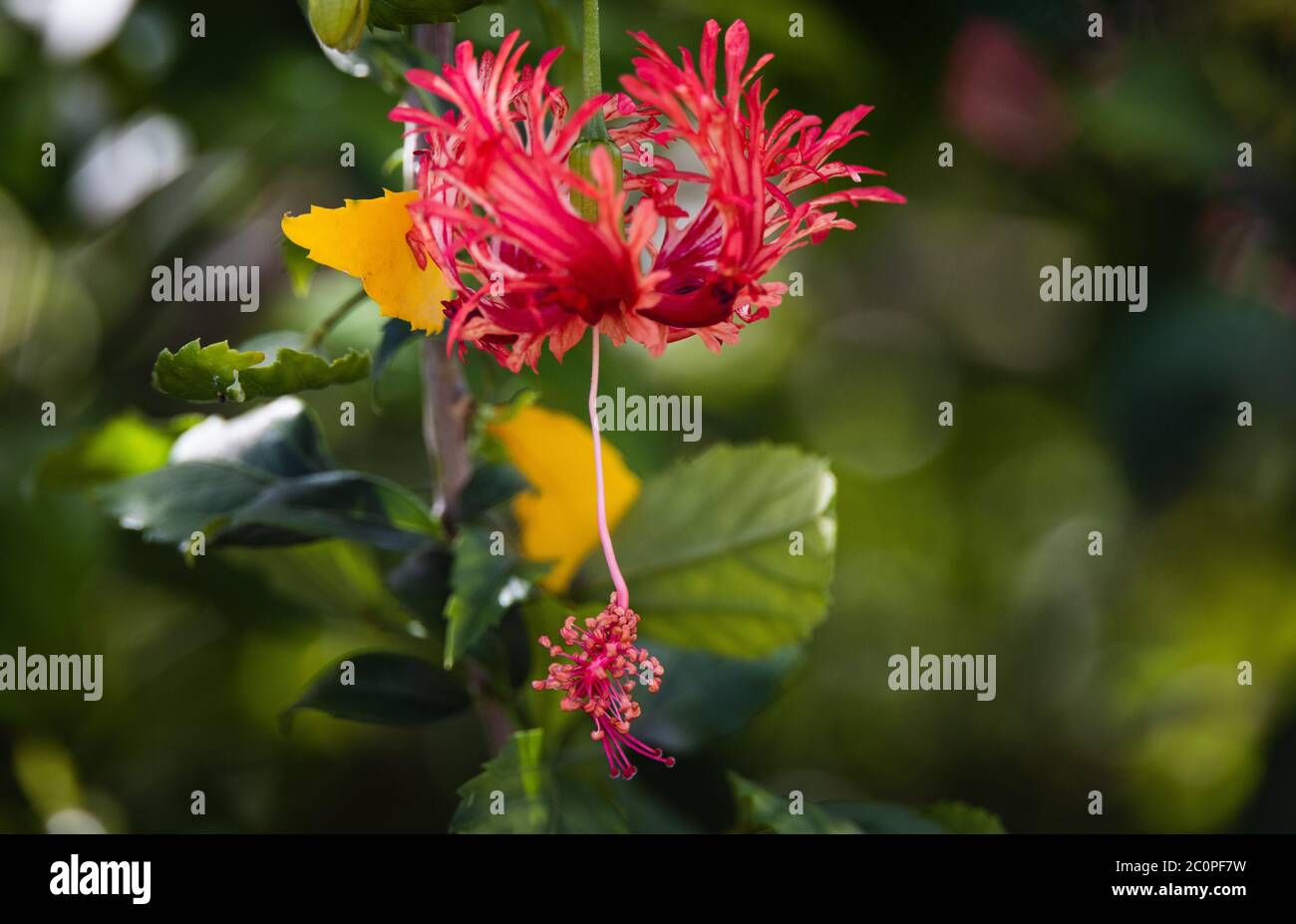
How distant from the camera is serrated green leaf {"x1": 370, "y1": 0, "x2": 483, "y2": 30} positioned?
53 cm

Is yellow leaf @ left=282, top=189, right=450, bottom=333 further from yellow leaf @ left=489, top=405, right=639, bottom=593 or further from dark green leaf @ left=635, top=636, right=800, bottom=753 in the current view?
dark green leaf @ left=635, top=636, right=800, bottom=753

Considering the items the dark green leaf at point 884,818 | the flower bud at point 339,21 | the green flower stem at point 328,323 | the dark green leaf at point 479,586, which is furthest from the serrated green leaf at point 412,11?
the dark green leaf at point 884,818

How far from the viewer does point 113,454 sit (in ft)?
2.46

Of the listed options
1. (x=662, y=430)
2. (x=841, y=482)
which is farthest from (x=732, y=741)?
(x=841, y=482)

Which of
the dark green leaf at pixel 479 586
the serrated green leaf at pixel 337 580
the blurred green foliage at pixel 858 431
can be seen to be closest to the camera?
the dark green leaf at pixel 479 586

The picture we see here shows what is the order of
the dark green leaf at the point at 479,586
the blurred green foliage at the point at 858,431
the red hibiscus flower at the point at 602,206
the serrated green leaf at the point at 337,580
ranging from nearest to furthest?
the red hibiscus flower at the point at 602,206, the dark green leaf at the point at 479,586, the serrated green leaf at the point at 337,580, the blurred green foliage at the point at 858,431

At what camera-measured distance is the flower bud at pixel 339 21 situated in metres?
0.51

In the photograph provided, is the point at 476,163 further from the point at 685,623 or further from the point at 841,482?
the point at 841,482

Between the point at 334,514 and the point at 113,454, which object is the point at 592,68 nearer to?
the point at 334,514

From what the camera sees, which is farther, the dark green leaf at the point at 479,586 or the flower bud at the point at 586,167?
the dark green leaf at the point at 479,586

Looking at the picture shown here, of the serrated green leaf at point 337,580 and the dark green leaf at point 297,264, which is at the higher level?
the dark green leaf at point 297,264

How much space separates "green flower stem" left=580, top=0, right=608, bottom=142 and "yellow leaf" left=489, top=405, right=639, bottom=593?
0.24m

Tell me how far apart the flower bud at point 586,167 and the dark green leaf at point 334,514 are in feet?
0.77

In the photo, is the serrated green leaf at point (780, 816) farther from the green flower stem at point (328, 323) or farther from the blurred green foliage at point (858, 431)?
the green flower stem at point (328, 323)
